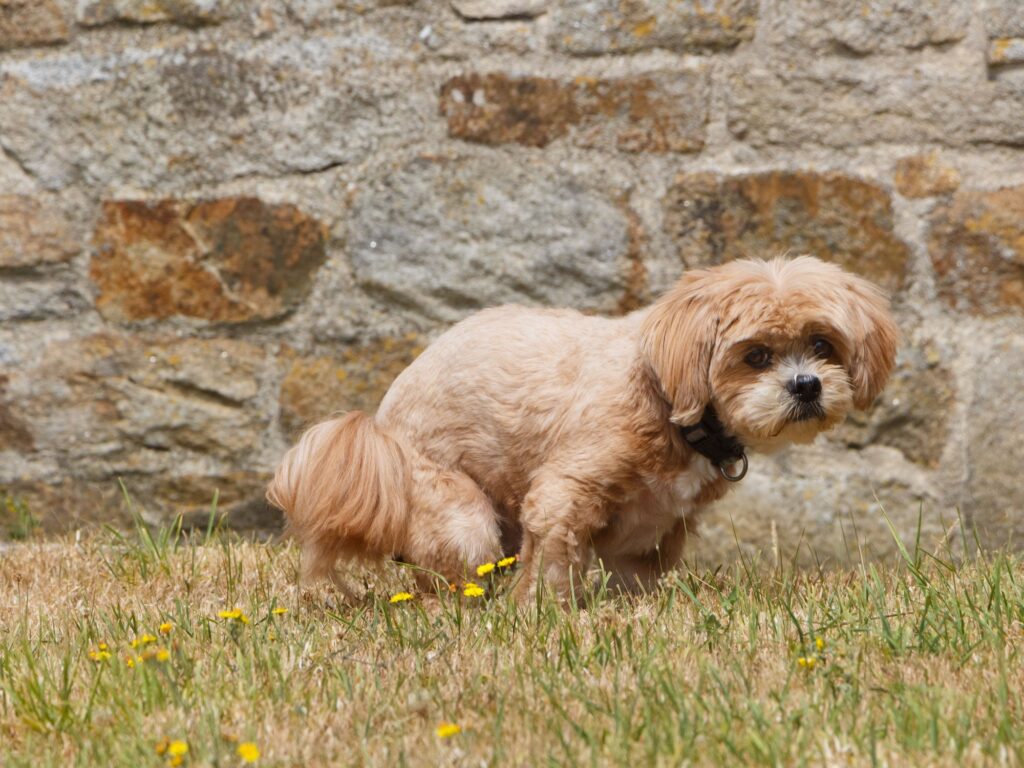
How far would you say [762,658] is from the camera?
8.77ft

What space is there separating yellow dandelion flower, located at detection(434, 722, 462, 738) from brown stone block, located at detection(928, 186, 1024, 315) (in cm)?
264

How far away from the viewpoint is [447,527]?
359 cm

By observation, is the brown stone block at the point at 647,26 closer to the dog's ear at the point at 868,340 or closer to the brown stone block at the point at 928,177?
the brown stone block at the point at 928,177

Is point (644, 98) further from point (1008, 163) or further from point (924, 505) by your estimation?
point (924, 505)

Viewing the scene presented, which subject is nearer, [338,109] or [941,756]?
[941,756]

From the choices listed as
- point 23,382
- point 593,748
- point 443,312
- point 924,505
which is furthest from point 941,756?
point 23,382

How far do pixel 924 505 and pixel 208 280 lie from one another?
8.29ft

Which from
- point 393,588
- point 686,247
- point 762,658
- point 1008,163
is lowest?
point 393,588

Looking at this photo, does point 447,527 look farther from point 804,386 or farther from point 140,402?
point 140,402

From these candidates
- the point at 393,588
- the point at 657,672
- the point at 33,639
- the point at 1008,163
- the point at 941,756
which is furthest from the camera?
the point at 1008,163

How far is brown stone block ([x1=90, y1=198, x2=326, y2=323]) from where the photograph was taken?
14.5 ft

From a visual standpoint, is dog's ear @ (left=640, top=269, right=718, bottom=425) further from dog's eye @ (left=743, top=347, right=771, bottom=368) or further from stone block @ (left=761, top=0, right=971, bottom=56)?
stone block @ (left=761, top=0, right=971, bottom=56)

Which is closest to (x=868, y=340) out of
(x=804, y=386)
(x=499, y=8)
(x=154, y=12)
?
(x=804, y=386)

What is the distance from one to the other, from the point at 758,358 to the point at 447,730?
5.01 feet
